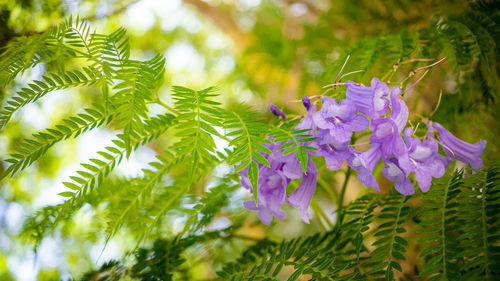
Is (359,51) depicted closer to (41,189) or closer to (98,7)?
(98,7)

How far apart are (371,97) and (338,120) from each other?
0.06 meters

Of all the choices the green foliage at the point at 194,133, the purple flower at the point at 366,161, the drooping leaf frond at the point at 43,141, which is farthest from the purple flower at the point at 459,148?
the drooping leaf frond at the point at 43,141

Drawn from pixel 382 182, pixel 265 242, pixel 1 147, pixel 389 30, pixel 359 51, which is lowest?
pixel 382 182

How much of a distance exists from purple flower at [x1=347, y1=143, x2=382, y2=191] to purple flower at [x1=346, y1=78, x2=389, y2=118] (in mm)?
51

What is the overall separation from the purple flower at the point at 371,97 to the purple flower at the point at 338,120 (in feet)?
0.06

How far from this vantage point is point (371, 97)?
0.47m

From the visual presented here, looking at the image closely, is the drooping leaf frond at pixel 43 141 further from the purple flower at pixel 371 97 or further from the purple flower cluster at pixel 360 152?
the purple flower at pixel 371 97

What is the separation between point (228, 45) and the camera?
2.74m

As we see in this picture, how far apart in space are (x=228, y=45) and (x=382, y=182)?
1.93 m

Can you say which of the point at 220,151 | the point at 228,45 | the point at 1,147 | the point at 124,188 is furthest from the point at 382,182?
the point at 228,45

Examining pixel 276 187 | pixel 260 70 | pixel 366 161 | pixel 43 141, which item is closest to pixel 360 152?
pixel 366 161

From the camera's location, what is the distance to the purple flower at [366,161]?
18.1 inches

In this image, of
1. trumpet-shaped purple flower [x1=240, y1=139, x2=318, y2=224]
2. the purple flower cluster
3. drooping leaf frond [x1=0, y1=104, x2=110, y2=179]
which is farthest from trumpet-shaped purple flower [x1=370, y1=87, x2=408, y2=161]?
drooping leaf frond [x1=0, y1=104, x2=110, y2=179]

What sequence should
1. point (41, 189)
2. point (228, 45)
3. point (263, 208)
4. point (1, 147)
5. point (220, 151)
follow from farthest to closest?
point (228, 45) → point (41, 189) → point (1, 147) → point (220, 151) → point (263, 208)
